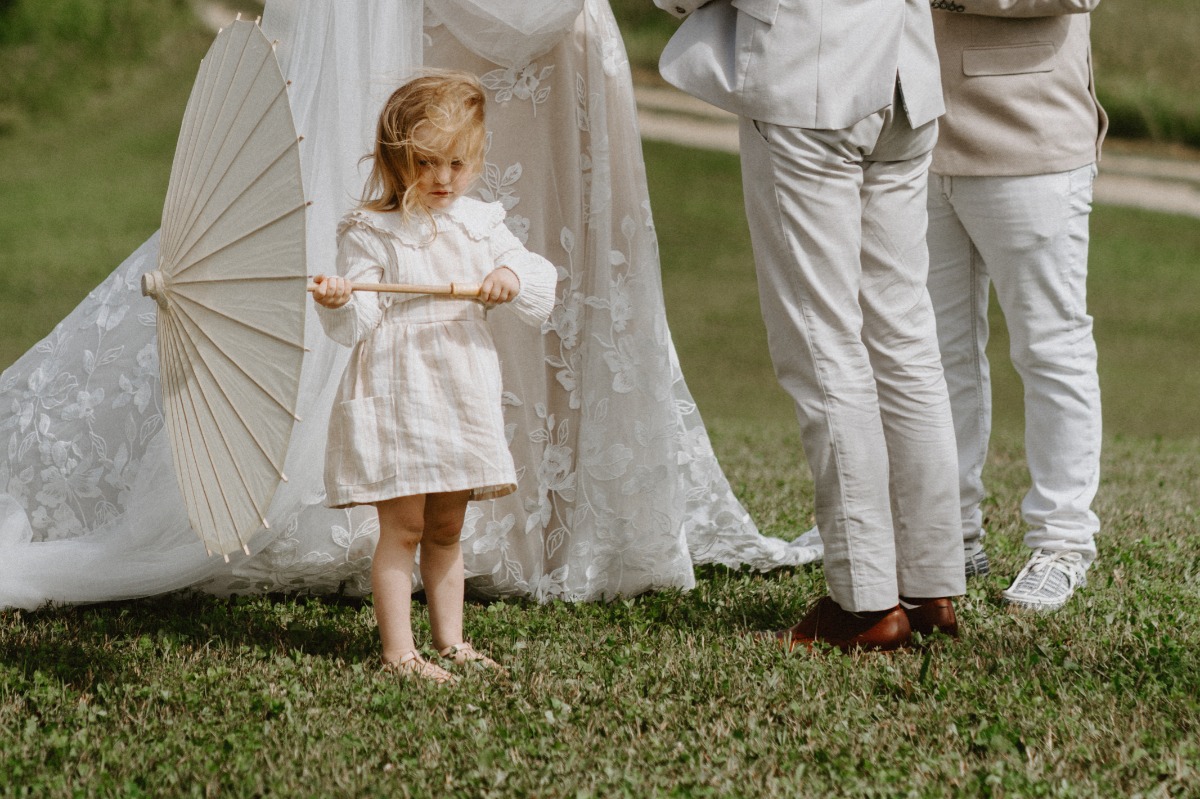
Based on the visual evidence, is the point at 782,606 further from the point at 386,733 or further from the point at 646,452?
the point at 386,733

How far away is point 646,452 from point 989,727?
4.12 feet

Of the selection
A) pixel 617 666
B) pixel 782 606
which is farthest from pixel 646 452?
pixel 617 666

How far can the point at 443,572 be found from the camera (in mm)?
2971

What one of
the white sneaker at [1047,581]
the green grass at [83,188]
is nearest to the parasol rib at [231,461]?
the white sneaker at [1047,581]

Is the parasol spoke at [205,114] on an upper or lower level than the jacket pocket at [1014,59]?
lower

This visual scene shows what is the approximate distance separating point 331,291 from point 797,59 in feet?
3.39

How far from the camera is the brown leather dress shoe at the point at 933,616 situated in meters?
3.06

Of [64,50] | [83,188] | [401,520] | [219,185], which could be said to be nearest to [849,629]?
[401,520]

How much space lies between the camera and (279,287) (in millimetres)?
2412

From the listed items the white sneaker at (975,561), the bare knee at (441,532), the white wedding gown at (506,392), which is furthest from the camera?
the white sneaker at (975,561)

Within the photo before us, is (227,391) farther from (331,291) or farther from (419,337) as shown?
(419,337)

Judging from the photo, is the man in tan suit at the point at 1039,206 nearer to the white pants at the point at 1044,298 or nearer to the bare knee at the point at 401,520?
Result: the white pants at the point at 1044,298

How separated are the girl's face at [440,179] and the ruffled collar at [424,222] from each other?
0.02 m

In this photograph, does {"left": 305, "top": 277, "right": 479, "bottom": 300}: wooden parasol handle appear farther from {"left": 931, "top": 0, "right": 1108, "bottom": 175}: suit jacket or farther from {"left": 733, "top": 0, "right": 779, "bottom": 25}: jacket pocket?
{"left": 931, "top": 0, "right": 1108, "bottom": 175}: suit jacket
